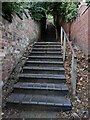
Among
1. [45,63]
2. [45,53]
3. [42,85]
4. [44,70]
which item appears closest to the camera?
[42,85]

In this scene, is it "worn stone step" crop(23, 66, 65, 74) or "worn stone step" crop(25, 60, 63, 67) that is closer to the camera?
"worn stone step" crop(23, 66, 65, 74)

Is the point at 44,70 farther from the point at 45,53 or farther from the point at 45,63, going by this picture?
the point at 45,53

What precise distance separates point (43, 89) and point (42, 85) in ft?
0.69

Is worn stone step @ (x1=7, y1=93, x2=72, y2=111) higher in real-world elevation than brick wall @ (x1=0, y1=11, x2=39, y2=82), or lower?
lower

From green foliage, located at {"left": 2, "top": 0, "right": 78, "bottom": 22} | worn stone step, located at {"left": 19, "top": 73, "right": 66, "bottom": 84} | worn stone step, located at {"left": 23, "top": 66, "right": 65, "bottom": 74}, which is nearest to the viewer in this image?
green foliage, located at {"left": 2, "top": 0, "right": 78, "bottom": 22}

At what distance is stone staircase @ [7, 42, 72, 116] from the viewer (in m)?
3.29

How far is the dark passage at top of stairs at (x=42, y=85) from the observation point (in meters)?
3.29

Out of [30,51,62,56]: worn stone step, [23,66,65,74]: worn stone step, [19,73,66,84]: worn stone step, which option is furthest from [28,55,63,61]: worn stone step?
[19,73,66,84]: worn stone step

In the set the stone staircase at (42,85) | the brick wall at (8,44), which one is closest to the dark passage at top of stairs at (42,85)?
the stone staircase at (42,85)

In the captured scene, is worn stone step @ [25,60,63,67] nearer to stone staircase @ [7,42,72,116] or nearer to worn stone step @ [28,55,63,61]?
stone staircase @ [7,42,72,116]

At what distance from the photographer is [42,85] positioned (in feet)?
13.1

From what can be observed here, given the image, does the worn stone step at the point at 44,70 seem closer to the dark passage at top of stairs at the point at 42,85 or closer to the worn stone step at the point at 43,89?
the dark passage at top of stairs at the point at 42,85

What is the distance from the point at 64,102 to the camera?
3.34m

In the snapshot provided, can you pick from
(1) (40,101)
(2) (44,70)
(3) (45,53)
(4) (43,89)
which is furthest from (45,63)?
(1) (40,101)
